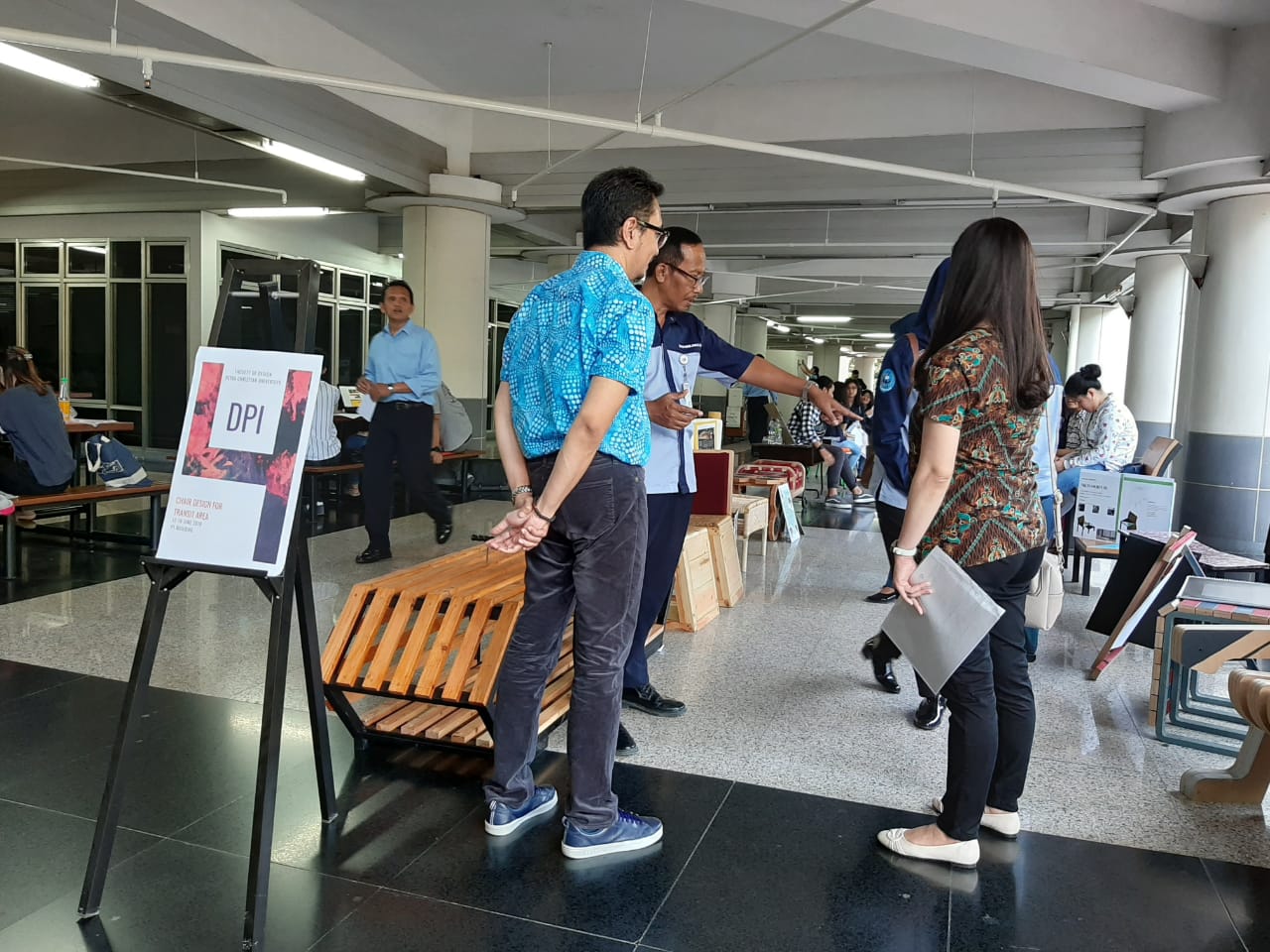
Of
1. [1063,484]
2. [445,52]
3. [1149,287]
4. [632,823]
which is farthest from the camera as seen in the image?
[1149,287]

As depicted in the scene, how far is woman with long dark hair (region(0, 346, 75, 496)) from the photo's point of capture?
569 cm

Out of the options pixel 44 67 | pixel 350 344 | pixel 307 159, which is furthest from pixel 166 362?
pixel 44 67

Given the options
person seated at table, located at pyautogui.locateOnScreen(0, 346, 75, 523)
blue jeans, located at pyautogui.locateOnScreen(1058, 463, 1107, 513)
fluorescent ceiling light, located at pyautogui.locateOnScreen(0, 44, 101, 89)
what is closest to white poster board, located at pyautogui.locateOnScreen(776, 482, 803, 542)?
blue jeans, located at pyautogui.locateOnScreen(1058, 463, 1107, 513)

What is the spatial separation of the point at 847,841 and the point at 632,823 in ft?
1.90

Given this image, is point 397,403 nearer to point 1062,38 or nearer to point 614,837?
point 614,837

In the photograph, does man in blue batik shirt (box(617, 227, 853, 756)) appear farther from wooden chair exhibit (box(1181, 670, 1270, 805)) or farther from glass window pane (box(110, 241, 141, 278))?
glass window pane (box(110, 241, 141, 278))

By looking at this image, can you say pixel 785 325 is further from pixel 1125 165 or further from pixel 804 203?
pixel 1125 165

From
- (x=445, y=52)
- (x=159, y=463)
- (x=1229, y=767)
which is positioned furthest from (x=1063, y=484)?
(x=159, y=463)

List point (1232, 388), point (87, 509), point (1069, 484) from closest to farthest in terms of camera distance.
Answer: point (87, 509) < point (1069, 484) < point (1232, 388)

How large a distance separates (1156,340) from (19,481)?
11.7 metres

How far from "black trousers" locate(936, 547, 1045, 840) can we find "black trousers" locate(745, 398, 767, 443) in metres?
15.1

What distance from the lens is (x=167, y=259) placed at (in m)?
12.3

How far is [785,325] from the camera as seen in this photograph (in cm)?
2866

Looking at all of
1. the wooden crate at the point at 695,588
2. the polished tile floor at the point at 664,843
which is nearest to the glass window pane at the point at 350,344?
the wooden crate at the point at 695,588
